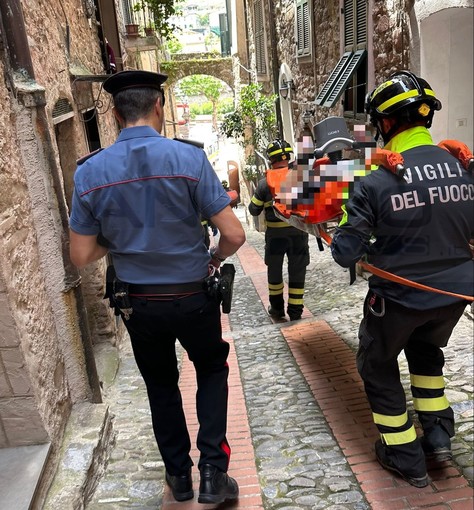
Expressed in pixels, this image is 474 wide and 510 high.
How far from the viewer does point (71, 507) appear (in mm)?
2326

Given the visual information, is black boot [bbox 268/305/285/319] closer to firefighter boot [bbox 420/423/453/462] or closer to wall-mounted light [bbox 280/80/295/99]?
firefighter boot [bbox 420/423/453/462]

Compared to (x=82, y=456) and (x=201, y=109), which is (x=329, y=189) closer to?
(x=82, y=456)

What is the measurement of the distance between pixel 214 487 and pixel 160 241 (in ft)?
4.02

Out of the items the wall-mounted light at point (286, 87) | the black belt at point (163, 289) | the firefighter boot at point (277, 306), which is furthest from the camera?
the wall-mounted light at point (286, 87)

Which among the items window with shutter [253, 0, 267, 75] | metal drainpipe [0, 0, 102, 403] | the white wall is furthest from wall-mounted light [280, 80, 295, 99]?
metal drainpipe [0, 0, 102, 403]

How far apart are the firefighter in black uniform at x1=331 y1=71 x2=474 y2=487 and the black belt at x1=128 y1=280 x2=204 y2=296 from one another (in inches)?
28.9

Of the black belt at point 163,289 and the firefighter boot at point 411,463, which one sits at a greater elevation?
the black belt at point 163,289

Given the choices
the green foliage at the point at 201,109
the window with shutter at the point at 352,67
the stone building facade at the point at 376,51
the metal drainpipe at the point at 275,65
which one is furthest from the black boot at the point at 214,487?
the green foliage at the point at 201,109

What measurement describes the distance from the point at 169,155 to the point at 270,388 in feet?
7.42

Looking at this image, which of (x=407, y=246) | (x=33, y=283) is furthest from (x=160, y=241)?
(x=407, y=246)

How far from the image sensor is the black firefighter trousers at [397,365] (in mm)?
2430

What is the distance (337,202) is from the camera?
2959 mm

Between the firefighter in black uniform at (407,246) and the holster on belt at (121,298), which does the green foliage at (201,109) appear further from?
the holster on belt at (121,298)

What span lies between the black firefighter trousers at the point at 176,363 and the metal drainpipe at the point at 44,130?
2.62 ft
